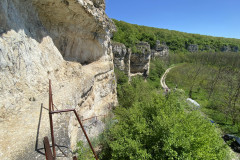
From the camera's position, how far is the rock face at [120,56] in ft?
71.6

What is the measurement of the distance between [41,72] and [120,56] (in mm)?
17075

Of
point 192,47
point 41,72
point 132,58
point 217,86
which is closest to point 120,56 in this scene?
point 132,58

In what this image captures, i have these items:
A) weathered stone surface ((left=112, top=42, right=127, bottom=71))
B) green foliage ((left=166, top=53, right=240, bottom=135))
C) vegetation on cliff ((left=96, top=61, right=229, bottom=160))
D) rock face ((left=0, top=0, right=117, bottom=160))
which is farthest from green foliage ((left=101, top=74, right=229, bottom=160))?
weathered stone surface ((left=112, top=42, right=127, bottom=71))

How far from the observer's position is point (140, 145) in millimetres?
6672

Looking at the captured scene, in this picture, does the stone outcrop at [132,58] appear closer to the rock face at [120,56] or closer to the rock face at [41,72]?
the rock face at [120,56]

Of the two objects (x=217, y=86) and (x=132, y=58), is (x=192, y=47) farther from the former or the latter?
(x=132, y=58)

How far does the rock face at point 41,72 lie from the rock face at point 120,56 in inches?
377

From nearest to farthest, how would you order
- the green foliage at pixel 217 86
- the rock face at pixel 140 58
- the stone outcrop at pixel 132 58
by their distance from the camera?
the green foliage at pixel 217 86, the stone outcrop at pixel 132 58, the rock face at pixel 140 58

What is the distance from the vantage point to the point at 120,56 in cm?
2284

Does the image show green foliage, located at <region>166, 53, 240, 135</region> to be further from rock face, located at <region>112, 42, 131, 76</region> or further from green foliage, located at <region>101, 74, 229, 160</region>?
rock face, located at <region>112, 42, 131, 76</region>

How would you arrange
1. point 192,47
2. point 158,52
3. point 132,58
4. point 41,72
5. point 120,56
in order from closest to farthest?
point 41,72 < point 120,56 < point 132,58 < point 158,52 < point 192,47

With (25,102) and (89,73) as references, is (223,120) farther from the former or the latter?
(25,102)

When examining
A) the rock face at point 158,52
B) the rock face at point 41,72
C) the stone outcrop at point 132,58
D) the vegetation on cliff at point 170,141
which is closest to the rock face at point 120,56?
the stone outcrop at point 132,58

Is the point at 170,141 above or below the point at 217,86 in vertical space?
above
